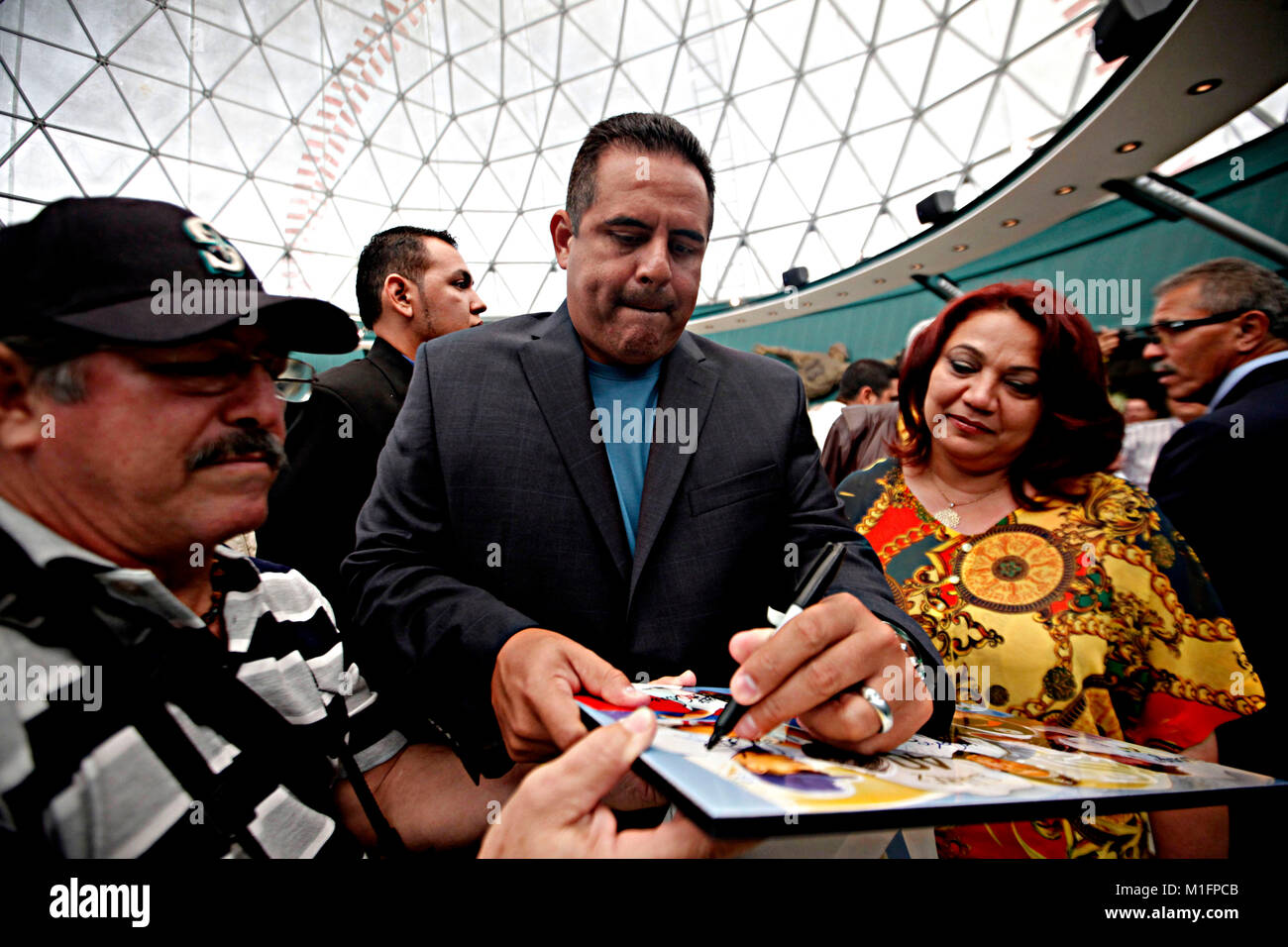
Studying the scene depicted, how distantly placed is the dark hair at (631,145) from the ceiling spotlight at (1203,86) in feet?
28.4

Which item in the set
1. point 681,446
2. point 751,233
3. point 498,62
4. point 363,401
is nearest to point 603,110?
point 498,62

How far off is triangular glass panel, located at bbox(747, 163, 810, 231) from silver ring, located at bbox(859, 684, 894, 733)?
2250 cm

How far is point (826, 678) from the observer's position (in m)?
1.09

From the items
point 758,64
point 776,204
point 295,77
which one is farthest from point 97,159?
point 776,204

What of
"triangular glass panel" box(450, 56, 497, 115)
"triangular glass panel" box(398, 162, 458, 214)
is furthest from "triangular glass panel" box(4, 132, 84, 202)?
"triangular glass panel" box(450, 56, 497, 115)

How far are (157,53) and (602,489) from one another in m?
28.4

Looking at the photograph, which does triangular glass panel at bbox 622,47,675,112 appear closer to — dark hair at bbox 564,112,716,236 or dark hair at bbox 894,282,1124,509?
dark hair at bbox 894,282,1124,509

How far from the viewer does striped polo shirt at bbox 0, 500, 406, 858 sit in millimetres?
900

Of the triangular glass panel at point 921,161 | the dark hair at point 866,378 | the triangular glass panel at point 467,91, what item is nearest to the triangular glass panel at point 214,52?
the triangular glass panel at point 467,91

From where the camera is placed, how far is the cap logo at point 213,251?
1.26 metres

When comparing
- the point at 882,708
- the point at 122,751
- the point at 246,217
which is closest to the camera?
the point at 122,751

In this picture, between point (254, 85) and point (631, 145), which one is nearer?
point (631, 145)

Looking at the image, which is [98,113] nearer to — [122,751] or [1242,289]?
[122,751]
